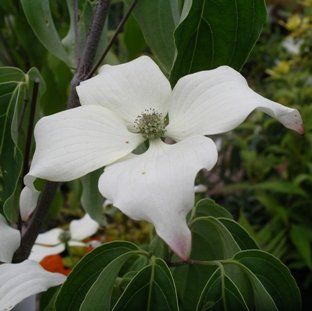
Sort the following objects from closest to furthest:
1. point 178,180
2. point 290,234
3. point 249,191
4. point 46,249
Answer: point 178,180 → point 46,249 → point 290,234 → point 249,191

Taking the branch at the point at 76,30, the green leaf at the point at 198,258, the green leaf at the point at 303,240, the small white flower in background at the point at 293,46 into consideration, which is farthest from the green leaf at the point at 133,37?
the small white flower in background at the point at 293,46


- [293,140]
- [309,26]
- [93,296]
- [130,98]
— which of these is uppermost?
[130,98]

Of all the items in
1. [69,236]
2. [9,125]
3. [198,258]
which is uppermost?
[9,125]

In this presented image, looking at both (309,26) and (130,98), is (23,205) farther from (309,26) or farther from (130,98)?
(309,26)

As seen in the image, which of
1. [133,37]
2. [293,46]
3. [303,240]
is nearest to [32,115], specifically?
[133,37]

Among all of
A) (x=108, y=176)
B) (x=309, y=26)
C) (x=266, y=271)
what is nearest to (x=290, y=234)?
(x=309, y=26)

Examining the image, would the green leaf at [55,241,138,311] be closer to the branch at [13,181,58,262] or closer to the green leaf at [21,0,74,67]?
the branch at [13,181,58,262]

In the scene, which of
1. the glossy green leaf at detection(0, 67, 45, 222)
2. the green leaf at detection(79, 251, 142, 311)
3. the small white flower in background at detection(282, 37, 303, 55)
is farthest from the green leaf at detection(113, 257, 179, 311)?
the small white flower in background at detection(282, 37, 303, 55)

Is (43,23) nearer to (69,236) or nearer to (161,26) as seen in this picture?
(161,26)
